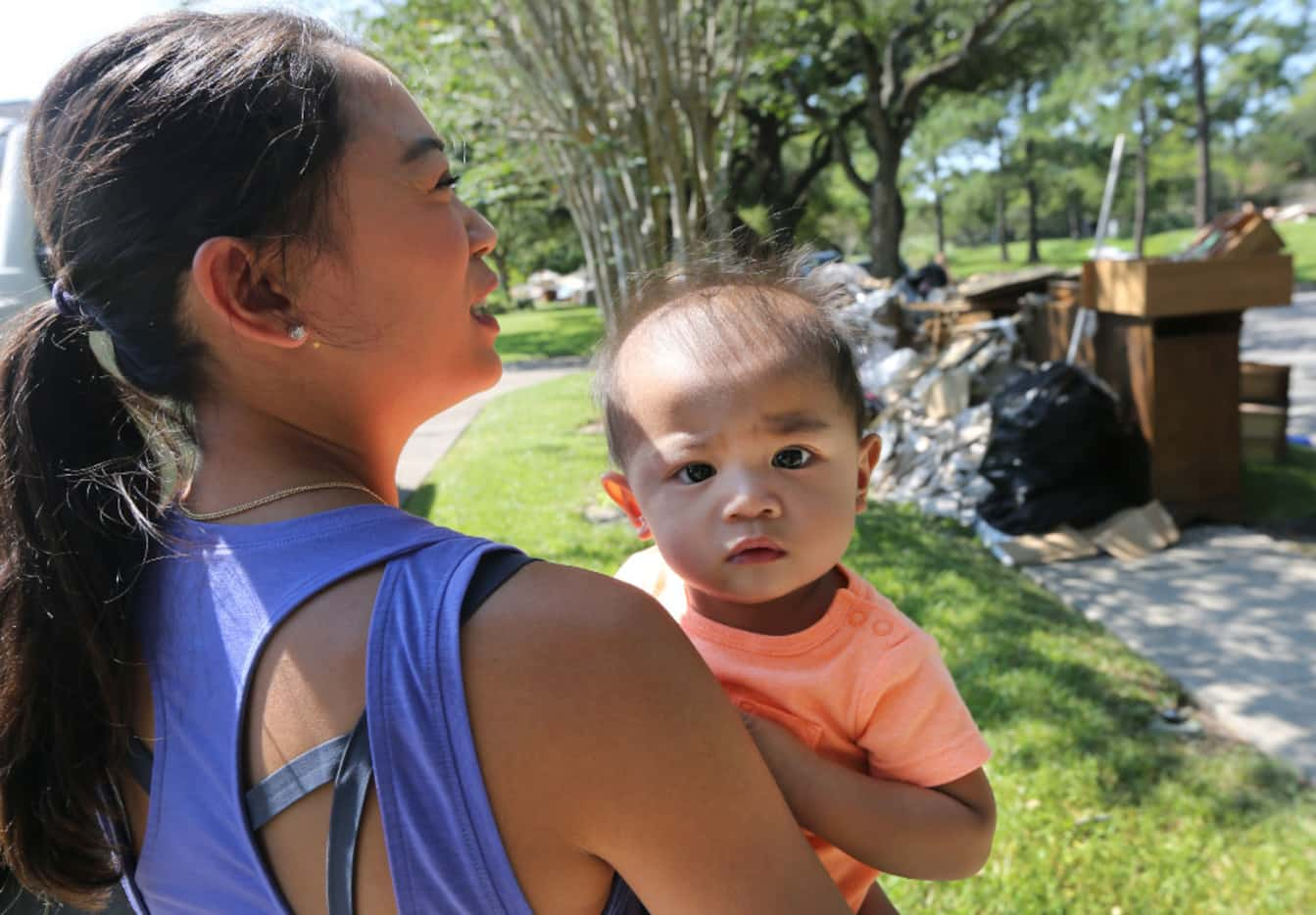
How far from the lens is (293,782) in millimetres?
897

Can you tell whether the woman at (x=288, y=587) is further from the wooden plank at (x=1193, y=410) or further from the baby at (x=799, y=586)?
the wooden plank at (x=1193, y=410)

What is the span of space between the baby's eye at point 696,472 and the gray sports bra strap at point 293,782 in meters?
0.58

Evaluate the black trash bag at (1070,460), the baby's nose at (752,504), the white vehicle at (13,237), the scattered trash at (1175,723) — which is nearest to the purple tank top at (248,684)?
the baby's nose at (752,504)

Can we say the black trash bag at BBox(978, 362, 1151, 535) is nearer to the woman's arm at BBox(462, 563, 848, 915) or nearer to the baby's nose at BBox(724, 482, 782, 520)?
the baby's nose at BBox(724, 482, 782, 520)

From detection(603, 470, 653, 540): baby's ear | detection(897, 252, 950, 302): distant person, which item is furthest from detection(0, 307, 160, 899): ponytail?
detection(897, 252, 950, 302): distant person

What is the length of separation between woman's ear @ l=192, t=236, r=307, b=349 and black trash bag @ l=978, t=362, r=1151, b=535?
5.78 meters

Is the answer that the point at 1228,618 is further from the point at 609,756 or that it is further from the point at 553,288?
the point at 553,288

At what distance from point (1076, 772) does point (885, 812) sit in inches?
108

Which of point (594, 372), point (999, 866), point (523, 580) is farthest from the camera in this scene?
point (999, 866)

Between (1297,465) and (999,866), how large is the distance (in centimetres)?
563

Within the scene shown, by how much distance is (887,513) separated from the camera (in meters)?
6.70

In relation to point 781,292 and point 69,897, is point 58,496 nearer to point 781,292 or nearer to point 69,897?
point 69,897

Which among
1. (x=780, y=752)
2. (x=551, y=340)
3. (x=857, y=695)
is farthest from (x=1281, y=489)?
(x=551, y=340)

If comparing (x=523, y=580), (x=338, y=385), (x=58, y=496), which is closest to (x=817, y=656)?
(x=523, y=580)
